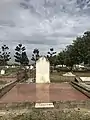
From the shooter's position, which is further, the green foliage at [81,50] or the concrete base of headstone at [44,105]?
the green foliage at [81,50]


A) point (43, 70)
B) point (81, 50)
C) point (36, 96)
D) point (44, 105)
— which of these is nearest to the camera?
point (44, 105)

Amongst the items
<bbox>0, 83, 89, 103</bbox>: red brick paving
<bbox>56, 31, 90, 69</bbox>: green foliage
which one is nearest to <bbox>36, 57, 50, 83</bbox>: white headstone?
<bbox>0, 83, 89, 103</bbox>: red brick paving

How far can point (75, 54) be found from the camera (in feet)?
124

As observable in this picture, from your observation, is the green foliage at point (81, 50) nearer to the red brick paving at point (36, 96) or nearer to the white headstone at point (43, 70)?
the white headstone at point (43, 70)

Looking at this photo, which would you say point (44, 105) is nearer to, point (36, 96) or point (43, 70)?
point (36, 96)

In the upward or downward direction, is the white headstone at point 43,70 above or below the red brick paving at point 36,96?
above

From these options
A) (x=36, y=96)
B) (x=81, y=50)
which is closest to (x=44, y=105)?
(x=36, y=96)

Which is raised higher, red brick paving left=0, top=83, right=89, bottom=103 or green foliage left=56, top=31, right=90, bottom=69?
green foliage left=56, top=31, right=90, bottom=69

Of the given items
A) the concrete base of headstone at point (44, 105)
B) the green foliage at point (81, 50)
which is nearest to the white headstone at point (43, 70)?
the concrete base of headstone at point (44, 105)

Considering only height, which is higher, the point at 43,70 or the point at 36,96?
the point at 43,70

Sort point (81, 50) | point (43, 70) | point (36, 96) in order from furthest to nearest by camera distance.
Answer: point (81, 50) → point (43, 70) → point (36, 96)

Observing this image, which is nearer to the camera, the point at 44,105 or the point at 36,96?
the point at 44,105

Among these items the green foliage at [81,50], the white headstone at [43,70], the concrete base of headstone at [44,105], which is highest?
the green foliage at [81,50]

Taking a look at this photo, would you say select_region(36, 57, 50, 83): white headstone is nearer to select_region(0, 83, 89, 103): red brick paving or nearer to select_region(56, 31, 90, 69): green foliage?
select_region(0, 83, 89, 103): red brick paving
